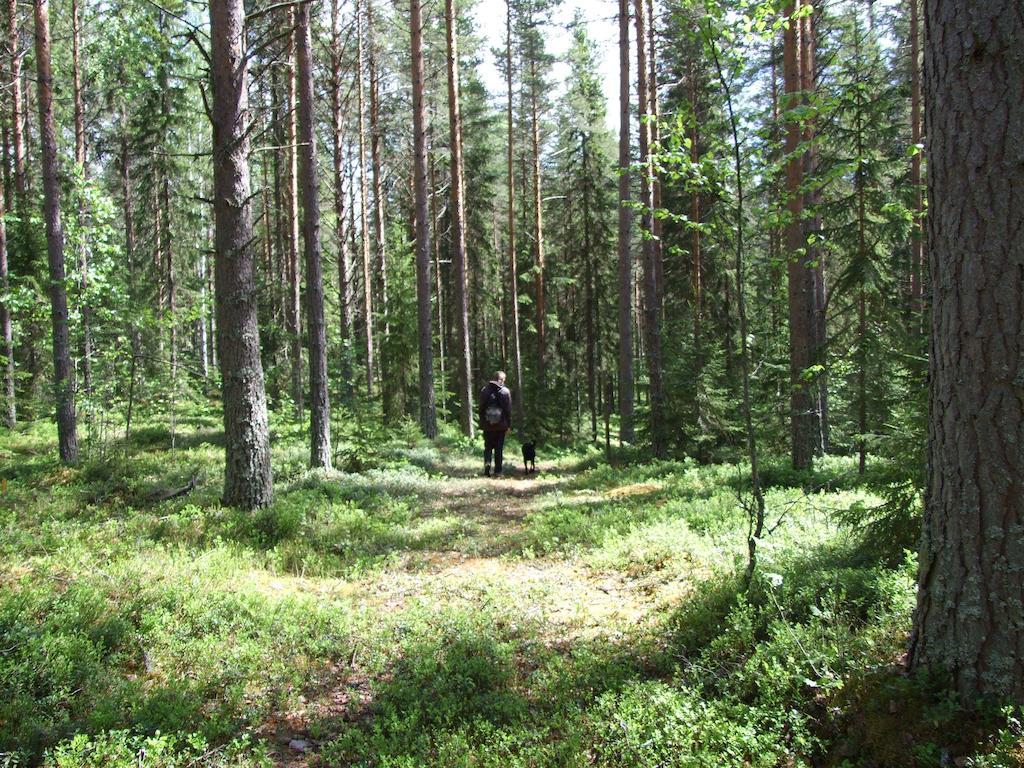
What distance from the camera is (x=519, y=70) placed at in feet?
78.4

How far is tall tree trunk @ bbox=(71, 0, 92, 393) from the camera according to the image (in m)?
12.2

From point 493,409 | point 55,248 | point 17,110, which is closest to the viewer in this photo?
point 55,248

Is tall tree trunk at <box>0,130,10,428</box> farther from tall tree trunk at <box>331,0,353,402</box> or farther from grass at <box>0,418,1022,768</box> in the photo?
grass at <box>0,418,1022,768</box>

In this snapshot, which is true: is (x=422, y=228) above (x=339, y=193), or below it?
below

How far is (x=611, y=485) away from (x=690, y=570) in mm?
5232

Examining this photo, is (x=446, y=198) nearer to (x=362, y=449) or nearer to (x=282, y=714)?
(x=362, y=449)

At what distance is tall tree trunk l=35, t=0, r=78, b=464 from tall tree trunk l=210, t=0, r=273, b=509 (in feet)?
21.0

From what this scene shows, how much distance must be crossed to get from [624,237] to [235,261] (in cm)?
985

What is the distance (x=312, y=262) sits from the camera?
11891 mm

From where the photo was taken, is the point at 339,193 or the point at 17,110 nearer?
the point at 339,193

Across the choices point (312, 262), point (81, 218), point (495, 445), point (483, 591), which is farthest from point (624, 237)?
point (81, 218)

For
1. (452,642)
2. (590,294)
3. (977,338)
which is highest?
(590,294)

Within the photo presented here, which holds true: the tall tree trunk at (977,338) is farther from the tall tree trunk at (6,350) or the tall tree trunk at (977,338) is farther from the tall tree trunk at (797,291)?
the tall tree trunk at (6,350)

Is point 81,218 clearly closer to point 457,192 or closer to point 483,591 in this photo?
point 457,192
